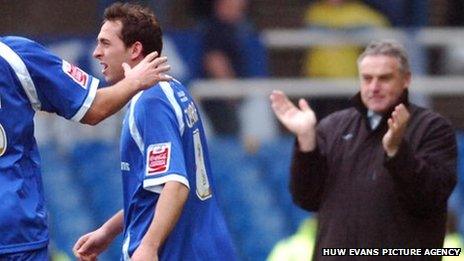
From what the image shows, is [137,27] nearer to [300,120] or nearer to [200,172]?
[200,172]

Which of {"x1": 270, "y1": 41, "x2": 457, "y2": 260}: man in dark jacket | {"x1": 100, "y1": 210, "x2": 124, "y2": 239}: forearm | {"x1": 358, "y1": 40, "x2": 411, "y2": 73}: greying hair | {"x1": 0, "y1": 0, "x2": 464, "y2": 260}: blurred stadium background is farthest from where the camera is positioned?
{"x1": 0, "y1": 0, "x2": 464, "y2": 260}: blurred stadium background

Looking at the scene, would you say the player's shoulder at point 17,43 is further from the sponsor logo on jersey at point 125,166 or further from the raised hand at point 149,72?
the sponsor logo on jersey at point 125,166

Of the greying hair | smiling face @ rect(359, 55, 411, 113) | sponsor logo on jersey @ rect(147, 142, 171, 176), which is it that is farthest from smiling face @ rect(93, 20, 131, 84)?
the greying hair

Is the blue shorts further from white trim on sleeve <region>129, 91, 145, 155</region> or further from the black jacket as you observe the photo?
the black jacket

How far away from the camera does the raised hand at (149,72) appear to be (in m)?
5.75

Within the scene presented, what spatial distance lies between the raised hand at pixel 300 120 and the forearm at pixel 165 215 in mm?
Answer: 1223

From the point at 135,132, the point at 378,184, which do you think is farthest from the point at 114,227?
the point at 378,184

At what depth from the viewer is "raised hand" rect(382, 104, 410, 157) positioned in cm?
649

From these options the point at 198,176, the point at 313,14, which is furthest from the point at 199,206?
the point at 313,14

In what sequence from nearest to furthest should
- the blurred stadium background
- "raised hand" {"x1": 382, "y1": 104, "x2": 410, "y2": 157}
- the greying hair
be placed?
1. "raised hand" {"x1": 382, "y1": 104, "x2": 410, "y2": 157}
2. the greying hair
3. the blurred stadium background

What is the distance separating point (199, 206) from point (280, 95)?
3.80 feet

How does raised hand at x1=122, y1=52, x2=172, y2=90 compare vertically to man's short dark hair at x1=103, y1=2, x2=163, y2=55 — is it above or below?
below

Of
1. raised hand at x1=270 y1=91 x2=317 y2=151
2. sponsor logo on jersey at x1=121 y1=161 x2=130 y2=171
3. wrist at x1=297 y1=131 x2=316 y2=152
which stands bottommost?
wrist at x1=297 y1=131 x2=316 y2=152

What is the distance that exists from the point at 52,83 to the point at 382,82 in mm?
1783
